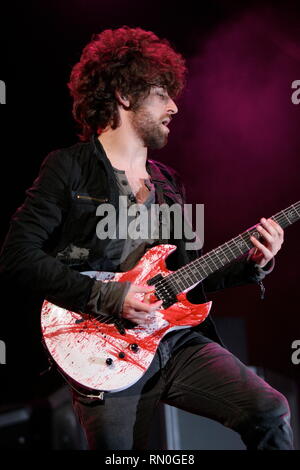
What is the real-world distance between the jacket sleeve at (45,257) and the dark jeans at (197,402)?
47 centimetres

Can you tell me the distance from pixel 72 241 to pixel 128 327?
551 mm

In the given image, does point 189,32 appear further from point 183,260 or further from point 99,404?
point 99,404

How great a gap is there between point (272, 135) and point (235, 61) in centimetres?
80

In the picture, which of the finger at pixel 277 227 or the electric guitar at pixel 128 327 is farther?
the finger at pixel 277 227

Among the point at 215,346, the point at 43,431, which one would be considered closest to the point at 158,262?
the point at 215,346

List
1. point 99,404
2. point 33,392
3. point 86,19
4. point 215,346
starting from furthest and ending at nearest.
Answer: point 86,19 < point 33,392 < point 215,346 < point 99,404

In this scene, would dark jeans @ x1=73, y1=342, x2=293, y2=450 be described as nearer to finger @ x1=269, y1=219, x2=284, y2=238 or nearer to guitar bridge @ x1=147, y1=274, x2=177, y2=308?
guitar bridge @ x1=147, y1=274, x2=177, y2=308

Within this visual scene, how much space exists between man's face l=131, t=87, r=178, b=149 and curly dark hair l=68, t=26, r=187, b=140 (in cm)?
6

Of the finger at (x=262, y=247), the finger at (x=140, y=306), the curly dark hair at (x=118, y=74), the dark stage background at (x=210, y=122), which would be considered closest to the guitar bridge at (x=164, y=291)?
the finger at (x=140, y=306)

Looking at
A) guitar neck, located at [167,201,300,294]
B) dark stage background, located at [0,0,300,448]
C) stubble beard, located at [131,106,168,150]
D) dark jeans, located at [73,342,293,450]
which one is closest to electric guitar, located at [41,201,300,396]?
guitar neck, located at [167,201,300,294]

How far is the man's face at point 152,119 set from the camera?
340cm

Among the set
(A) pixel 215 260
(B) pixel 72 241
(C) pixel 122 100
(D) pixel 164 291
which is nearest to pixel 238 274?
(A) pixel 215 260

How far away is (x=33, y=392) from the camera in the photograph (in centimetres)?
363

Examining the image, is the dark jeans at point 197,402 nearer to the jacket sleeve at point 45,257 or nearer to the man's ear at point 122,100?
the jacket sleeve at point 45,257
